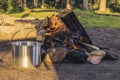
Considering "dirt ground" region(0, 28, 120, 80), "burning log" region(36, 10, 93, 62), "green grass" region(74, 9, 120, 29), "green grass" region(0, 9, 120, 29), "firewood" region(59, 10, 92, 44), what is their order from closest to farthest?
"dirt ground" region(0, 28, 120, 80)
"burning log" region(36, 10, 93, 62)
"firewood" region(59, 10, 92, 44)
"green grass" region(74, 9, 120, 29)
"green grass" region(0, 9, 120, 29)

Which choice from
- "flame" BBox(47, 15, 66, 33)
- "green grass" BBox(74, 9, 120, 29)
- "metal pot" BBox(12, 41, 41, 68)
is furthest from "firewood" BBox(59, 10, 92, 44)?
"green grass" BBox(74, 9, 120, 29)

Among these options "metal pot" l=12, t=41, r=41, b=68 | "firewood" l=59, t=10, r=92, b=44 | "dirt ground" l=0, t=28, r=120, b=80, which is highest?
"firewood" l=59, t=10, r=92, b=44

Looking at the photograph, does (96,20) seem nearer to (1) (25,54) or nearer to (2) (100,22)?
(2) (100,22)

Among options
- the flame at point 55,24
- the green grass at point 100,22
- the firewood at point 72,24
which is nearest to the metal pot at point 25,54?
the flame at point 55,24

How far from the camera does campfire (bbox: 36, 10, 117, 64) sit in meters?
8.71

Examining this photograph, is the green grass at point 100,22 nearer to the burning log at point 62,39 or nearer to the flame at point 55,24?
the burning log at point 62,39

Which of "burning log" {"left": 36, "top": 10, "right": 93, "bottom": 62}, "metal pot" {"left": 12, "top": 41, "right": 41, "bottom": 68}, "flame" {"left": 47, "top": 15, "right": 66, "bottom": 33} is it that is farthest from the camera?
"flame" {"left": 47, "top": 15, "right": 66, "bottom": 33}

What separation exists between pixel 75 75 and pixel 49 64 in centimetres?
114

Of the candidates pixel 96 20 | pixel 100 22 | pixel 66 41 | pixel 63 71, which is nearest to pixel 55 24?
pixel 66 41

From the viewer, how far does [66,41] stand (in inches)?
369

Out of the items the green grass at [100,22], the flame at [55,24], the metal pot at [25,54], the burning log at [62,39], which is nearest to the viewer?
the metal pot at [25,54]

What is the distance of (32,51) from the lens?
26.1 feet

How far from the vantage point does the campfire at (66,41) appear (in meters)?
8.71

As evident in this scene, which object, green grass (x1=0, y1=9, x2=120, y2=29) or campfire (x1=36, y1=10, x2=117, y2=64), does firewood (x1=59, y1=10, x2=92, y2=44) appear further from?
green grass (x1=0, y1=9, x2=120, y2=29)
